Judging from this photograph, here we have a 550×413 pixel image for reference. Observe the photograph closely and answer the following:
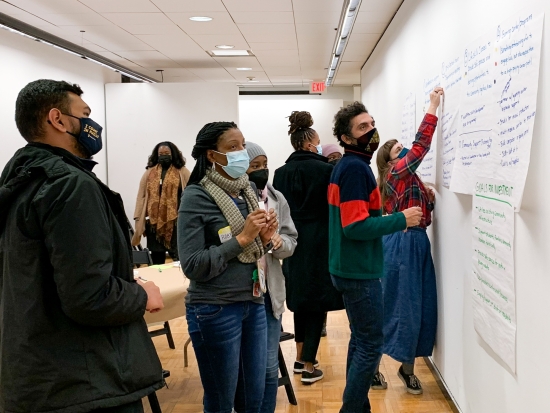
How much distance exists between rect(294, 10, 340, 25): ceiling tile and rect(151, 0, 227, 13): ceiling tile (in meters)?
0.83

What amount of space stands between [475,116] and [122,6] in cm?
379

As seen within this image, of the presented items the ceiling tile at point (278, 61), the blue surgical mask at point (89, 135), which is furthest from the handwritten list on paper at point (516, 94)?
the ceiling tile at point (278, 61)

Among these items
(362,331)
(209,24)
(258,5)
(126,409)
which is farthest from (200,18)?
(126,409)

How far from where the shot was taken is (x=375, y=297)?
237 cm

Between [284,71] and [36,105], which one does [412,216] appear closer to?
[36,105]

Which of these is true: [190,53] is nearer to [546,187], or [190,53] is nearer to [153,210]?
[153,210]

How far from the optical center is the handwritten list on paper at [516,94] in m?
1.76

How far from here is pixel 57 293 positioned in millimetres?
1302

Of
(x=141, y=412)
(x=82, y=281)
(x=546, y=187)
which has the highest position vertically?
(x=546, y=187)

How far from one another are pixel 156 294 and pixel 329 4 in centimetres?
419

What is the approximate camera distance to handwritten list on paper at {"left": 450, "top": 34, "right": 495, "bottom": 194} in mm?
2168

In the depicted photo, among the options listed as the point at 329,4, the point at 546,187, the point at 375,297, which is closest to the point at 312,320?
the point at 375,297

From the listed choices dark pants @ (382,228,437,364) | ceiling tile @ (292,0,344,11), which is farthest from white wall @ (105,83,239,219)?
dark pants @ (382,228,437,364)

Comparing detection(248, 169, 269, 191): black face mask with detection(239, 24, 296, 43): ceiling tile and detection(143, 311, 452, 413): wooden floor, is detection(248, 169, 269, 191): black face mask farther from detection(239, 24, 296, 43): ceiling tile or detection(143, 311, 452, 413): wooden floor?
detection(239, 24, 296, 43): ceiling tile
